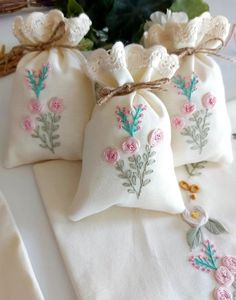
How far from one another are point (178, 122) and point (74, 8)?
343 mm

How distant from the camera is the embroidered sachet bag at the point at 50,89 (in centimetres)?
67

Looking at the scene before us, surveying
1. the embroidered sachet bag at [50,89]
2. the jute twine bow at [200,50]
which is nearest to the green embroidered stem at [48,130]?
the embroidered sachet bag at [50,89]

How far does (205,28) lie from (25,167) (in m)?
0.36

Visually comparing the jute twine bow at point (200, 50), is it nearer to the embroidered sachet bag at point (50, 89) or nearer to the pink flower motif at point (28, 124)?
the embroidered sachet bag at point (50, 89)

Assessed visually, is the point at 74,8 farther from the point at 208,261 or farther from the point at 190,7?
the point at 208,261

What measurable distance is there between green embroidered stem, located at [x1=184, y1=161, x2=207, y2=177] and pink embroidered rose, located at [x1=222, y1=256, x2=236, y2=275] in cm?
16

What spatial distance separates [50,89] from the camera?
68cm

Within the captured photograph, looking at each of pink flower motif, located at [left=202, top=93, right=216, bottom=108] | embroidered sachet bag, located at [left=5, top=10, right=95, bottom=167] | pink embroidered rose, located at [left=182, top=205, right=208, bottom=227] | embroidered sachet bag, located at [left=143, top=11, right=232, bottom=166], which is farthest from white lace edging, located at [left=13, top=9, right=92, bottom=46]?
pink embroidered rose, located at [left=182, top=205, right=208, bottom=227]

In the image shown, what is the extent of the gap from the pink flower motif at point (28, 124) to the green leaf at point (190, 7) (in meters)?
0.31

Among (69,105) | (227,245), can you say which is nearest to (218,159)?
(227,245)

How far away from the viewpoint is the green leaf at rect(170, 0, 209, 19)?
2.48ft

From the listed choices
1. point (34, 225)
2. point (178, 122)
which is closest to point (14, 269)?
point (34, 225)

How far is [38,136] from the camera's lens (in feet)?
2.30

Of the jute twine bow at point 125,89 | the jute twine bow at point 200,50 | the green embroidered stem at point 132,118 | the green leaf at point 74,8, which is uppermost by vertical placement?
the green leaf at point 74,8
